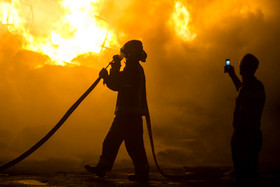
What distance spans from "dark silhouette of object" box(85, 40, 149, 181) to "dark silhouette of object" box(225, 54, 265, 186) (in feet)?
7.02

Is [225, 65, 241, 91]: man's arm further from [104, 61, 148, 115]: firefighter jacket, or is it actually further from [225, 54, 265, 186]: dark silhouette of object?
[104, 61, 148, 115]: firefighter jacket

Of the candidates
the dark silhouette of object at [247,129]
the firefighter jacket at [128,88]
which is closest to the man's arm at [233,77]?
the dark silhouette of object at [247,129]

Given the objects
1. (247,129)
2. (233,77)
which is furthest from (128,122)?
(247,129)

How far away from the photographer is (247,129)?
4.93 metres

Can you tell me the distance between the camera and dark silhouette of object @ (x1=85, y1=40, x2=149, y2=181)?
21.4 feet

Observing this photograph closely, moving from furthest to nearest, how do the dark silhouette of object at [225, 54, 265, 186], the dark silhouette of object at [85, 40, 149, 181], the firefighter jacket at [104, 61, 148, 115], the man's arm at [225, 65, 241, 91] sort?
the firefighter jacket at [104, 61, 148, 115], the dark silhouette of object at [85, 40, 149, 181], the man's arm at [225, 65, 241, 91], the dark silhouette of object at [225, 54, 265, 186]

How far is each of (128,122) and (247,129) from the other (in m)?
2.47

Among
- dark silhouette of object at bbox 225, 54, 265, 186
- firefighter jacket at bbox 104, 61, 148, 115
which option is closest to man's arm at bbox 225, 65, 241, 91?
dark silhouette of object at bbox 225, 54, 265, 186

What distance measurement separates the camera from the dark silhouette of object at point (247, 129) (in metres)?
4.85

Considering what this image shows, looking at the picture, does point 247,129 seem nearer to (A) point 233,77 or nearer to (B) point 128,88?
(A) point 233,77

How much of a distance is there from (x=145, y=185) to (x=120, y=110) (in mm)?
1631

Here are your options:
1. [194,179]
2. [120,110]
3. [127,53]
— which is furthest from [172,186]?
[127,53]

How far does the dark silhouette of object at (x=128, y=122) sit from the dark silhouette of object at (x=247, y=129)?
84.3 inches

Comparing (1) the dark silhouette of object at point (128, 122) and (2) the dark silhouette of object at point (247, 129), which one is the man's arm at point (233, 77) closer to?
(2) the dark silhouette of object at point (247, 129)
